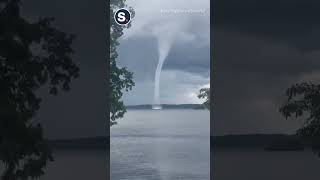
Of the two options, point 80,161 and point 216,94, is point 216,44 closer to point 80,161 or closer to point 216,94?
point 216,94

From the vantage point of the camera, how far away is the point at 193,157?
47.4 ft

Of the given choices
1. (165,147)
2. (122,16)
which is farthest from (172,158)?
(122,16)

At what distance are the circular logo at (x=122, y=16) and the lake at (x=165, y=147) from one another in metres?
2.31

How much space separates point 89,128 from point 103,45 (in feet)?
5.67

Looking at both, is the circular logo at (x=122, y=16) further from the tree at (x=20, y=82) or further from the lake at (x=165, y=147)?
the tree at (x=20, y=82)

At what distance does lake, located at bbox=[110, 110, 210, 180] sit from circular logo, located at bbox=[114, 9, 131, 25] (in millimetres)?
2315

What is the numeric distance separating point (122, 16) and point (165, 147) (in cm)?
363

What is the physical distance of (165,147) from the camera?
15.7 meters

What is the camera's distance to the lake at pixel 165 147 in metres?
14.6

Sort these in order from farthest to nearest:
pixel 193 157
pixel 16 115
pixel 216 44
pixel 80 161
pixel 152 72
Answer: pixel 152 72 → pixel 193 157 → pixel 216 44 → pixel 80 161 → pixel 16 115

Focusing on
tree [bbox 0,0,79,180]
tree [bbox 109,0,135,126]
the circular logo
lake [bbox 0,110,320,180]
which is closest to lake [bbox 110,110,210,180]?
lake [bbox 0,110,320,180]

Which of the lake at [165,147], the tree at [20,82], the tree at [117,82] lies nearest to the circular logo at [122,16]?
the tree at [117,82]

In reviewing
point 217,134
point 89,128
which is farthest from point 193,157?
point 89,128

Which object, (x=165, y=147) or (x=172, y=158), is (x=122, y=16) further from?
(x=172, y=158)
